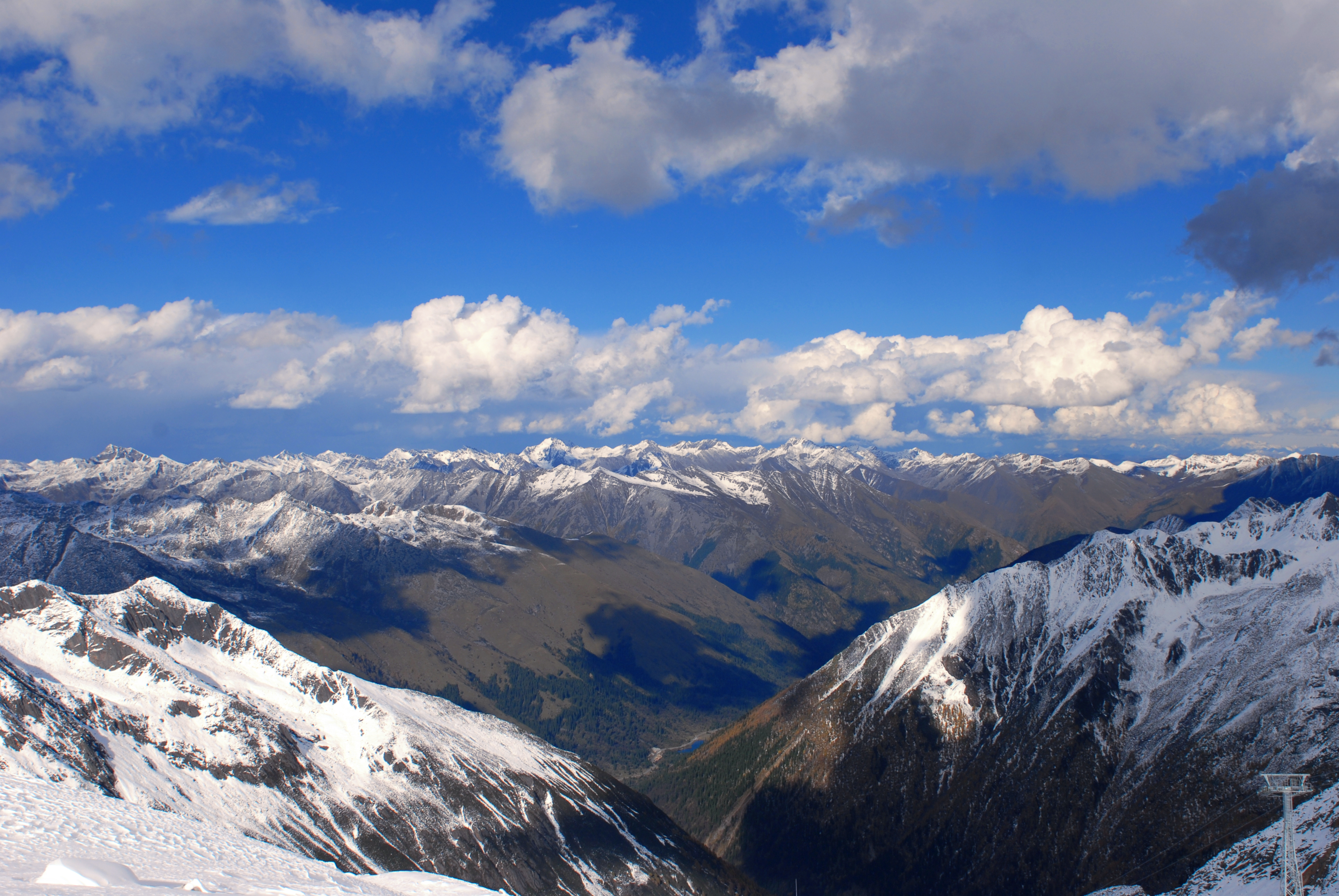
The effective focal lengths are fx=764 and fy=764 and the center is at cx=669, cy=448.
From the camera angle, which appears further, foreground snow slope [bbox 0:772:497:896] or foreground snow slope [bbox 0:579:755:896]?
foreground snow slope [bbox 0:579:755:896]

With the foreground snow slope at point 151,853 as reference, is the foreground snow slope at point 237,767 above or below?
below

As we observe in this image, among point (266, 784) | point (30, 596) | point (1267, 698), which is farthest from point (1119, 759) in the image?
point (30, 596)

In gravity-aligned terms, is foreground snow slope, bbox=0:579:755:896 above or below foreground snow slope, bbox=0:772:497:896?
below

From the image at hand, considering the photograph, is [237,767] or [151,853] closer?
[151,853]

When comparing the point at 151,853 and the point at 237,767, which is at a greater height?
the point at 151,853

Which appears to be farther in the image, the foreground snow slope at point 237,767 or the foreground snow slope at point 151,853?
the foreground snow slope at point 237,767

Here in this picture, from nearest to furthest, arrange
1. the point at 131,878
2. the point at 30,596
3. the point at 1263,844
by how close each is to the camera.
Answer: the point at 131,878, the point at 1263,844, the point at 30,596

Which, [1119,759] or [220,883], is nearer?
[220,883]

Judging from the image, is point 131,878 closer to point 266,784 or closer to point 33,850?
point 33,850
